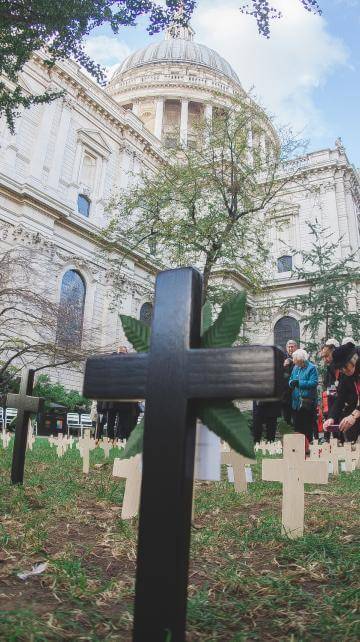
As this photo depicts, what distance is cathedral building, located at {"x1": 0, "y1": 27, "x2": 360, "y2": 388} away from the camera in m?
22.7

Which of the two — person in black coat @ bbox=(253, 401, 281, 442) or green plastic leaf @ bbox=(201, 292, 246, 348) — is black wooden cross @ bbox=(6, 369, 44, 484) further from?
person in black coat @ bbox=(253, 401, 281, 442)

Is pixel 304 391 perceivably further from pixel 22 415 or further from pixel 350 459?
pixel 22 415

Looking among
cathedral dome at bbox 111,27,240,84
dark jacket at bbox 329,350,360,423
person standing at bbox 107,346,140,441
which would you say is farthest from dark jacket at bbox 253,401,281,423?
cathedral dome at bbox 111,27,240,84

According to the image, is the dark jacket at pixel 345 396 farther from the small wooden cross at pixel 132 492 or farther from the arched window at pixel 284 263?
the arched window at pixel 284 263

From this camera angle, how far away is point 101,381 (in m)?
1.31

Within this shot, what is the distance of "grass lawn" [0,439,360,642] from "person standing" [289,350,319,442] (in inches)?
126

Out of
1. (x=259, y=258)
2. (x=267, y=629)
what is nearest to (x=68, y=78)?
→ (x=259, y=258)

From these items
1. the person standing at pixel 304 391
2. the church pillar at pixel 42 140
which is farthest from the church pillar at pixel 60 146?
the person standing at pixel 304 391

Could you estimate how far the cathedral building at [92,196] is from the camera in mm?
22703

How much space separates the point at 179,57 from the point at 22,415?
5331 cm

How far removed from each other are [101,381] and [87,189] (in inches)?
1118

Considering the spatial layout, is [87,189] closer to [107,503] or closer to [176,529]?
[107,503]

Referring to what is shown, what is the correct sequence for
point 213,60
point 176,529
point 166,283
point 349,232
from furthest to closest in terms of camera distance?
point 213,60, point 349,232, point 166,283, point 176,529

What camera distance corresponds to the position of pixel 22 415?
14.2 ft
